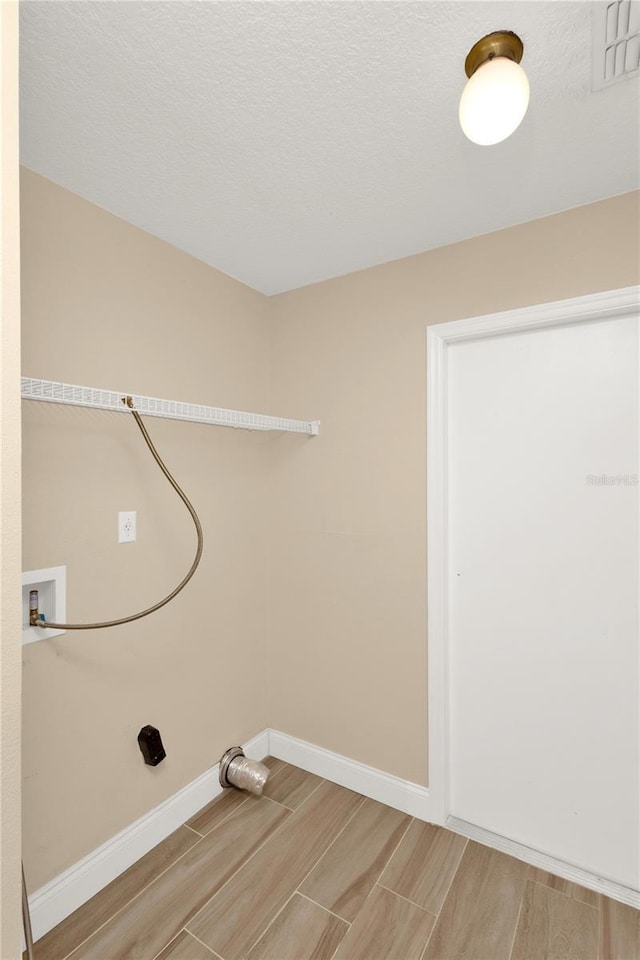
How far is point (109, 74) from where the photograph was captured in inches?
43.4

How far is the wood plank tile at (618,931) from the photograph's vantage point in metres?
1.41

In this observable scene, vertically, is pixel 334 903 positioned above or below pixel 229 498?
below

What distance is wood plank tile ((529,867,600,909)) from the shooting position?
1.59 meters

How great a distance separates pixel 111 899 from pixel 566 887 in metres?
1.58

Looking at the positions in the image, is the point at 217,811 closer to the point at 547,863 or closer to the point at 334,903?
the point at 334,903

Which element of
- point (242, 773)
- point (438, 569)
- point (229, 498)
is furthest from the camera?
point (229, 498)

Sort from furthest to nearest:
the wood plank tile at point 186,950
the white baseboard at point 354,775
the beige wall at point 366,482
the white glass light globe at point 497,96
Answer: the white baseboard at point 354,775 → the beige wall at point 366,482 → the wood plank tile at point 186,950 → the white glass light globe at point 497,96

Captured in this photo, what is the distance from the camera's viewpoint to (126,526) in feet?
5.68

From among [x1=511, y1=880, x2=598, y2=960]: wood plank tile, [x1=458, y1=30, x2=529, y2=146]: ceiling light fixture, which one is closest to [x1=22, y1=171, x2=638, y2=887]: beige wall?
[x1=511, y1=880, x2=598, y2=960]: wood plank tile

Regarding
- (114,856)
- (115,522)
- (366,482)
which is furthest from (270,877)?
(366,482)

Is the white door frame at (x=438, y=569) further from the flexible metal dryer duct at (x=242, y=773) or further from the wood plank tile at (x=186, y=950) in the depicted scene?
the wood plank tile at (x=186, y=950)

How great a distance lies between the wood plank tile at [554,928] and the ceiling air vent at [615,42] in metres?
2.41

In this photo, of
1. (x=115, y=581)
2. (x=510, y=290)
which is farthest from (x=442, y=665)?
(x=510, y=290)

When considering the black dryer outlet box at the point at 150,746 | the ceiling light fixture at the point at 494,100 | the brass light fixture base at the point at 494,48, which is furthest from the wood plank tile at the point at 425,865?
the brass light fixture base at the point at 494,48
